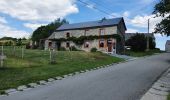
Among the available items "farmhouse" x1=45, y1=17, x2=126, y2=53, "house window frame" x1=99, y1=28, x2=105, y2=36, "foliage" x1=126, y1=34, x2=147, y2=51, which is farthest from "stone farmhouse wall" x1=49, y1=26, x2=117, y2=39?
"foliage" x1=126, y1=34, x2=147, y2=51

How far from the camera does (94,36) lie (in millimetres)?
61875

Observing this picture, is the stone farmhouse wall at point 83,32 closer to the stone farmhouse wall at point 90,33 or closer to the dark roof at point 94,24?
the stone farmhouse wall at point 90,33

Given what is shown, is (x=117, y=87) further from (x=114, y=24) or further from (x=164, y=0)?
(x=114, y=24)

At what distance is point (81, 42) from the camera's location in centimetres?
6425

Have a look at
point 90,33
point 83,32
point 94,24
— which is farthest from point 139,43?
point 83,32

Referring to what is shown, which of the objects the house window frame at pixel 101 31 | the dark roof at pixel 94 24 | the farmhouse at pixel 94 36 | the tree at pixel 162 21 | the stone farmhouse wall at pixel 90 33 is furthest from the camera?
the house window frame at pixel 101 31

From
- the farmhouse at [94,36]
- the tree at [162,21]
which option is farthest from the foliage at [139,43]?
the tree at [162,21]

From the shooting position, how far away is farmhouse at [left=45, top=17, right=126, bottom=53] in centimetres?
5953

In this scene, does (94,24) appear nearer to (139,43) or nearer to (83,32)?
(83,32)

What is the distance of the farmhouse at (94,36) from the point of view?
59.5 meters

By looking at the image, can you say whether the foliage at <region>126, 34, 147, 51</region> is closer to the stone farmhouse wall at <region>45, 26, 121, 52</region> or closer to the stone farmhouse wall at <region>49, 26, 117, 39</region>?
the stone farmhouse wall at <region>45, 26, 121, 52</region>

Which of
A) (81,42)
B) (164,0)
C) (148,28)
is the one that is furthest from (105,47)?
(164,0)

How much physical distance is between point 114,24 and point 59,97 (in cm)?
4906

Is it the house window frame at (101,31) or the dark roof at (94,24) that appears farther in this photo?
the house window frame at (101,31)
